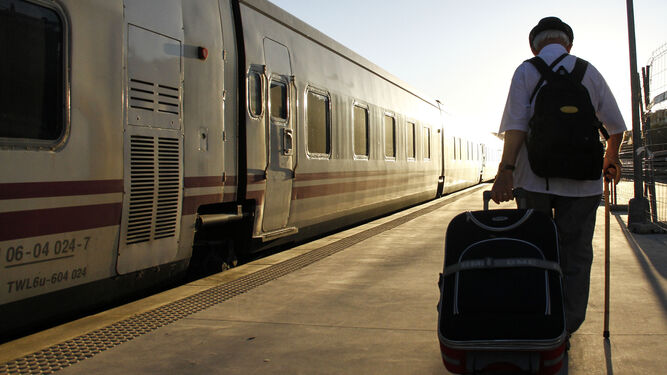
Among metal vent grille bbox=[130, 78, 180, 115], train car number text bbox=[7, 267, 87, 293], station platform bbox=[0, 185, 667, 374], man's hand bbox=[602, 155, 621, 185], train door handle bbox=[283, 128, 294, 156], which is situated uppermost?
metal vent grille bbox=[130, 78, 180, 115]

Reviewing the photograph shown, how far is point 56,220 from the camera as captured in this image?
3998 millimetres

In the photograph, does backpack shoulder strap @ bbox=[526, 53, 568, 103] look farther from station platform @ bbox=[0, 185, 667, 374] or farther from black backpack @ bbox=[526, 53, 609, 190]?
station platform @ bbox=[0, 185, 667, 374]

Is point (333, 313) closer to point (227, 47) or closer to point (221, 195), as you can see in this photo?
point (221, 195)

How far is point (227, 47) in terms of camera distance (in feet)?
20.0

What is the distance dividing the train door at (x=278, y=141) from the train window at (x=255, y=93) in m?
0.21

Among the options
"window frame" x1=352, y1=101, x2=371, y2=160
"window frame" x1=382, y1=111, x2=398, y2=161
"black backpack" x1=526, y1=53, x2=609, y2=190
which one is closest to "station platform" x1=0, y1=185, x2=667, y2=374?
"black backpack" x1=526, y1=53, x2=609, y2=190

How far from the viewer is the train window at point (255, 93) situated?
21.1ft

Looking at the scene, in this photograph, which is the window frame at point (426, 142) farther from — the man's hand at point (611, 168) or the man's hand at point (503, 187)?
the man's hand at point (503, 187)

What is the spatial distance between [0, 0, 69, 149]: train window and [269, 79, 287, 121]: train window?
302 cm

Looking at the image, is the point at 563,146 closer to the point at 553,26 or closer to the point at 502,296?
the point at 553,26

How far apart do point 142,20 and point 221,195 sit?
1.79m

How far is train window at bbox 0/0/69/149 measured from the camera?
3.75m

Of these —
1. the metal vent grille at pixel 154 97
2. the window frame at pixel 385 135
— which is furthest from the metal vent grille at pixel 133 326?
the window frame at pixel 385 135

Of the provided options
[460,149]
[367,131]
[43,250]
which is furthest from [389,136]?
[460,149]
